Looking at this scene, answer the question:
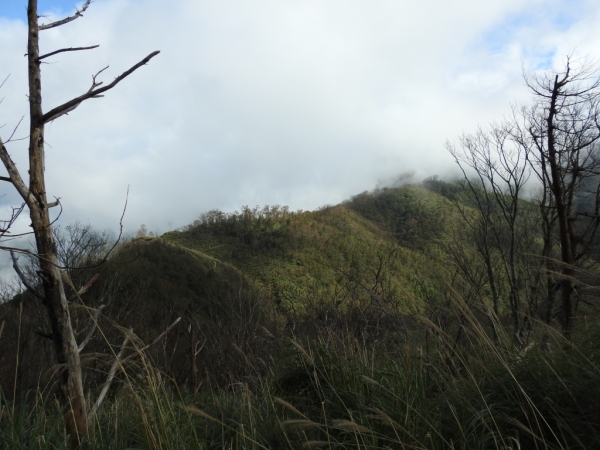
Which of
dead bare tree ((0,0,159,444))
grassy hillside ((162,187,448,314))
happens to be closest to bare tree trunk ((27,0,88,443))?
dead bare tree ((0,0,159,444))

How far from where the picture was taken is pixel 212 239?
164 feet

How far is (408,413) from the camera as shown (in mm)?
2260

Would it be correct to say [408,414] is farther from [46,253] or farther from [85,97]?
[85,97]

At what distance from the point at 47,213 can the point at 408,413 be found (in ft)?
8.00

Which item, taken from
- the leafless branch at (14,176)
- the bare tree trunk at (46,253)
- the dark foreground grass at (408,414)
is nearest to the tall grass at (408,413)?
the dark foreground grass at (408,414)

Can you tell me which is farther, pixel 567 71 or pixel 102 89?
pixel 567 71

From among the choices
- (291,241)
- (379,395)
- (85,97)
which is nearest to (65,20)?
(85,97)

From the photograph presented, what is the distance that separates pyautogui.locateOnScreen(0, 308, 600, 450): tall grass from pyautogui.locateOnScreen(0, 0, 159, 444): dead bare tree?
0.63ft

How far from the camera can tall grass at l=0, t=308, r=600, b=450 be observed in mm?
2115

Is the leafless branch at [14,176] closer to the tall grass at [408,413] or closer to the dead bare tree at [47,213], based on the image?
the dead bare tree at [47,213]

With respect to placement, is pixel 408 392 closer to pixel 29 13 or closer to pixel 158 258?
pixel 29 13

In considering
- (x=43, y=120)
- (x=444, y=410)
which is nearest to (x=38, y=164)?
(x=43, y=120)

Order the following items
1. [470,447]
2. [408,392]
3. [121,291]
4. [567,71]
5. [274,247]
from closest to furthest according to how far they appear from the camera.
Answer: [470,447] → [408,392] → [567,71] → [121,291] → [274,247]

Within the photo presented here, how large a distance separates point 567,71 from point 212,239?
4342 cm
